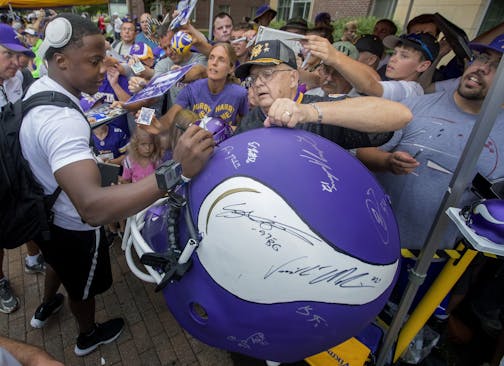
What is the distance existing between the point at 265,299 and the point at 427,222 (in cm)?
149

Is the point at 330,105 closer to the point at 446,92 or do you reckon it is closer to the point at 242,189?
the point at 242,189

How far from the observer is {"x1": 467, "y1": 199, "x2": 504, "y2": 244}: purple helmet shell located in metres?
1.12

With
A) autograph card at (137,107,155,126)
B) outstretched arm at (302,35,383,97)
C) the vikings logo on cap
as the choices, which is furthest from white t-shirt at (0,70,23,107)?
outstretched arm at (302,35,383,97)

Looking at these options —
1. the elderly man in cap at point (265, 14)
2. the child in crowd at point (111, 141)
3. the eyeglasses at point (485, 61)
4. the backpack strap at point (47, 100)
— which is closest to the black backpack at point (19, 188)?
the backpack strap at point (47, 100)

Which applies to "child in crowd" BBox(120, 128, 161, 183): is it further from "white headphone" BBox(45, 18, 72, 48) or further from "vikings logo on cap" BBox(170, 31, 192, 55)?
"white headphone" BBox(45, 18, 72, 48)

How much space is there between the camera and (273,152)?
1152mm

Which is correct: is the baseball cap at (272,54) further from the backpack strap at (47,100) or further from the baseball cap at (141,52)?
the baseball cap at (141,52)

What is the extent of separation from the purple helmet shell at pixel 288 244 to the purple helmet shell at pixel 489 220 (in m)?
0.30

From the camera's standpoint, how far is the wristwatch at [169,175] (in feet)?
3.91

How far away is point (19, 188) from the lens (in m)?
1.78

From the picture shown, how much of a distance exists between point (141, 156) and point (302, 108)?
2542mm

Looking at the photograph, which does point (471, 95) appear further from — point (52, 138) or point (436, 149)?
point (52, 138)

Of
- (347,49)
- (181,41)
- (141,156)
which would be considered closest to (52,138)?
(141,156)

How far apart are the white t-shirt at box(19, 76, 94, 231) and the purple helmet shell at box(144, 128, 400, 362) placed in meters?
0.67
